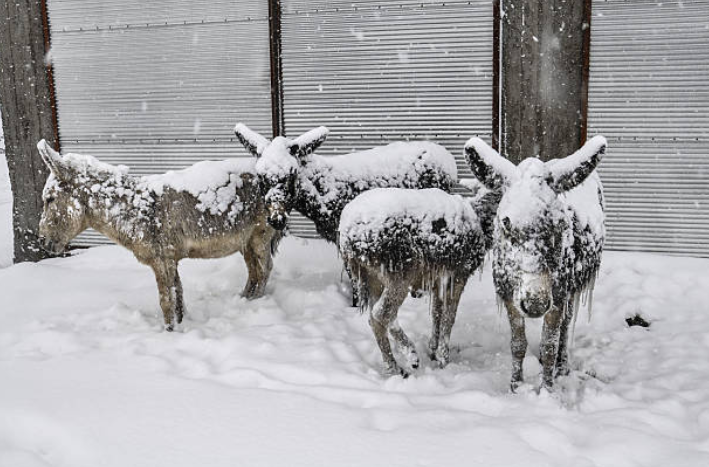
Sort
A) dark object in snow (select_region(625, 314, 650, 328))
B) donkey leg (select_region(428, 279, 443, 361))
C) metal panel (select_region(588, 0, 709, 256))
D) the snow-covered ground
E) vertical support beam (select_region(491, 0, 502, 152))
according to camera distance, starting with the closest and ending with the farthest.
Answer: the snow-covered ground < donkey leg (select_region(428, 279, 443, 361)) < dark object in snow (select_region(625, 314, 650, 328)) < metal panel (select_region(588, 0, 709, 256)) < vertical support beam (select_region(491, 0, 502, 152))

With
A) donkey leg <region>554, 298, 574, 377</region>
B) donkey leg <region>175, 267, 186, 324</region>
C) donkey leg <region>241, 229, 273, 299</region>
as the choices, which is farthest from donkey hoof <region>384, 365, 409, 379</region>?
donkey leg <region>175, 267, 186, 324</region>

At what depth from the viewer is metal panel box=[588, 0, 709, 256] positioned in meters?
6.29

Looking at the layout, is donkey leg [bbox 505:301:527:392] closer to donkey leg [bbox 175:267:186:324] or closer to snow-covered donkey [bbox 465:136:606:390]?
snow-covered donkey [bbox 465:136:606:390]

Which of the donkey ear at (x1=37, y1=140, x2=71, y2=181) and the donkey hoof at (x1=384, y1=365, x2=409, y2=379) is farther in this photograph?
the donkey ear at (x1=37, y1=140, x2=71, y2=181)

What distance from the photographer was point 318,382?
4.37 m

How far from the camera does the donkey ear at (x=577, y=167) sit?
3.88 meters

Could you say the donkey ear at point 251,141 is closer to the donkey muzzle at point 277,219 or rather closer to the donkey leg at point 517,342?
the donkey muzzle at point 277,219

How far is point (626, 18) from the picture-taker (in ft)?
20.8

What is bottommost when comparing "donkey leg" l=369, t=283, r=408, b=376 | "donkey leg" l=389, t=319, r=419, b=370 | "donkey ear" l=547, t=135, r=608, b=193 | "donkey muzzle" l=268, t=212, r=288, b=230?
"donkey leg" l=389, t=319, r=419, b=370

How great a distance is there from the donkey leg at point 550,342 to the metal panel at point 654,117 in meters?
3.03

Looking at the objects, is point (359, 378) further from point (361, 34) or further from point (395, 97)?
point (361, 34)

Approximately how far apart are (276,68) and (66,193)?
3040mm

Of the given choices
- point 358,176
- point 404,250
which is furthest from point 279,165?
point 404,250

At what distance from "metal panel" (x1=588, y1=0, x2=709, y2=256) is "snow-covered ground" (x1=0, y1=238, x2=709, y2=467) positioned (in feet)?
1.54
